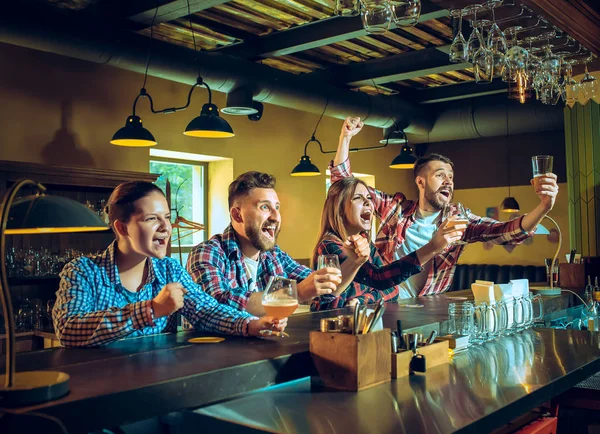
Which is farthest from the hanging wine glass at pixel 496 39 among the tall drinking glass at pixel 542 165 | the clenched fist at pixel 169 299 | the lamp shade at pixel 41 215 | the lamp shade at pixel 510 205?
the lamp shade at pixel 510 205

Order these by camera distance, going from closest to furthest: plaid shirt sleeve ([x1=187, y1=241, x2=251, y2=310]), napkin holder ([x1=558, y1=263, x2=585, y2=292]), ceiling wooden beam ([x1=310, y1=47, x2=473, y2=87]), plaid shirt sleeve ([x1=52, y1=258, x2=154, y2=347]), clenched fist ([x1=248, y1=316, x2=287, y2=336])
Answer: plaid shirt sleeve ([x1=52, y1=258, x2=154, y2=347]) → clenched fist ([x1=248, y1=316, x2=287, y2=336]) → plaid shirt sleeve ([x1=187, y1=241, x2=251, y2=310]) → napkin holder ([x1=558, y1=263, x2=585, y2=292]) → ceiling wooden beam ([x1=310, y1=47, x2=473, y2=87])

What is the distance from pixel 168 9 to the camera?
16.3 feet

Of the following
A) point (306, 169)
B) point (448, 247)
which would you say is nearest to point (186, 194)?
point (306, 169)

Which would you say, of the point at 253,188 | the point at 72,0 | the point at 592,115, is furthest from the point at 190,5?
the point at 592,115

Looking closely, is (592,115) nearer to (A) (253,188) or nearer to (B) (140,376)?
(A) (253,188)

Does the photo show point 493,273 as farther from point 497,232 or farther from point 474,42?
point 474,42

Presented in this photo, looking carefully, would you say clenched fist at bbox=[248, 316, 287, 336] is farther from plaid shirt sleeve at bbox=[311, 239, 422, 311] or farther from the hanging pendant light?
the hanging pendant light

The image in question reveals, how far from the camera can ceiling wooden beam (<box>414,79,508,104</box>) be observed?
7.98 metres

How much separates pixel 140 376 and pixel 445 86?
751cm

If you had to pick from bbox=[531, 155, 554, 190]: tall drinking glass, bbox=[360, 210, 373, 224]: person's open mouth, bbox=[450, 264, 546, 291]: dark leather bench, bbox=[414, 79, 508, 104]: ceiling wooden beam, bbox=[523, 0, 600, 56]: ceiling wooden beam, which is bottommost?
bbox=[450, 264, 546, 291]: dark leather bench

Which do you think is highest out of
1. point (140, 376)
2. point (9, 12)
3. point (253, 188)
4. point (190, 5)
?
point (190, 5)

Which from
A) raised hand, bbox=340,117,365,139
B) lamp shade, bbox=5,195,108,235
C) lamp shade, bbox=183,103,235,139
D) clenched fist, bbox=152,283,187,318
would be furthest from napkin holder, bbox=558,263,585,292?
lamp shade, bbox=5,195,108,235

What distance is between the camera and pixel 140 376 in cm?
151

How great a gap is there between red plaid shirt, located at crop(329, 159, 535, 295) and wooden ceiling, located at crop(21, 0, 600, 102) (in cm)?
168
